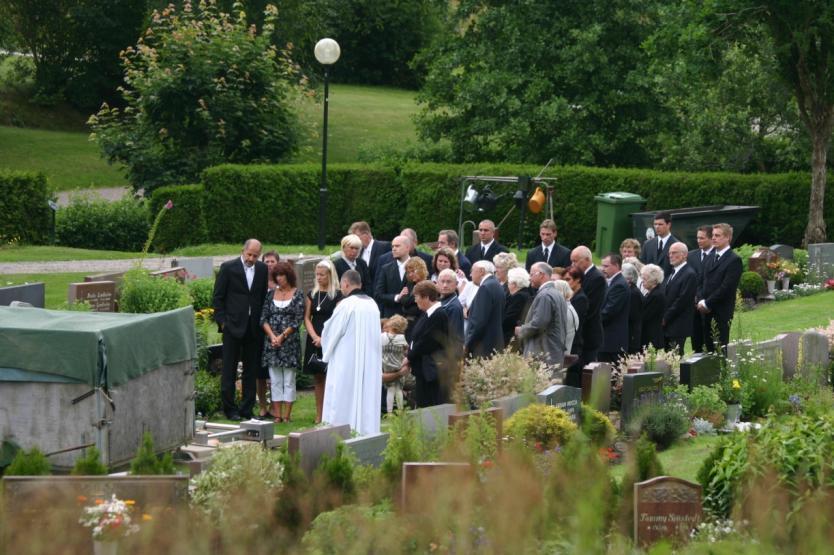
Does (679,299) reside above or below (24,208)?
below

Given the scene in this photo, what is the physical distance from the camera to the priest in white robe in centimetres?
1221

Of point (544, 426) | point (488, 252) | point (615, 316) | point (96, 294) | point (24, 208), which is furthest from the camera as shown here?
point (24, 208)

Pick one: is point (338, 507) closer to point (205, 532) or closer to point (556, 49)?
point (205, 532)

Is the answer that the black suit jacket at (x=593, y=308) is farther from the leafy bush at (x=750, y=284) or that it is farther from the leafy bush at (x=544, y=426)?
the leafy bush at (x=750, y=284)

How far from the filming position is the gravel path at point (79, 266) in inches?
1001

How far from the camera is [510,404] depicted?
36.9ft

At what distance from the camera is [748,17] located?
28.9m

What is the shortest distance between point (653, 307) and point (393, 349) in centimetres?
329

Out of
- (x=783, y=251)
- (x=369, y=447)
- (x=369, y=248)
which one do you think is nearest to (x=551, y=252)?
(x=369, y=248)

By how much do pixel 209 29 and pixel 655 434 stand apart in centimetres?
2735

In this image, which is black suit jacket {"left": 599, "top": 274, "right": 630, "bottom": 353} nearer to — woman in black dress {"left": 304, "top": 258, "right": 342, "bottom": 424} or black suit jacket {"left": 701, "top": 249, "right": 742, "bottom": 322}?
black suit jacket {"left": 701, "top": 249, "right": 742, "bottom": 322}

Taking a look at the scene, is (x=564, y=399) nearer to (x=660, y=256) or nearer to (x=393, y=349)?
(x=393, y=349)

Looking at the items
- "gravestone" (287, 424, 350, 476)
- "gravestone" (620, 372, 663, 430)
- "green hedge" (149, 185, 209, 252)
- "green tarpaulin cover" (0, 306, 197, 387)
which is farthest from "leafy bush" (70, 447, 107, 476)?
"green hedge" (149, 185, 209, 252)

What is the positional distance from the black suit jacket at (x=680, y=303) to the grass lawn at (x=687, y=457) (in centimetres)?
300
